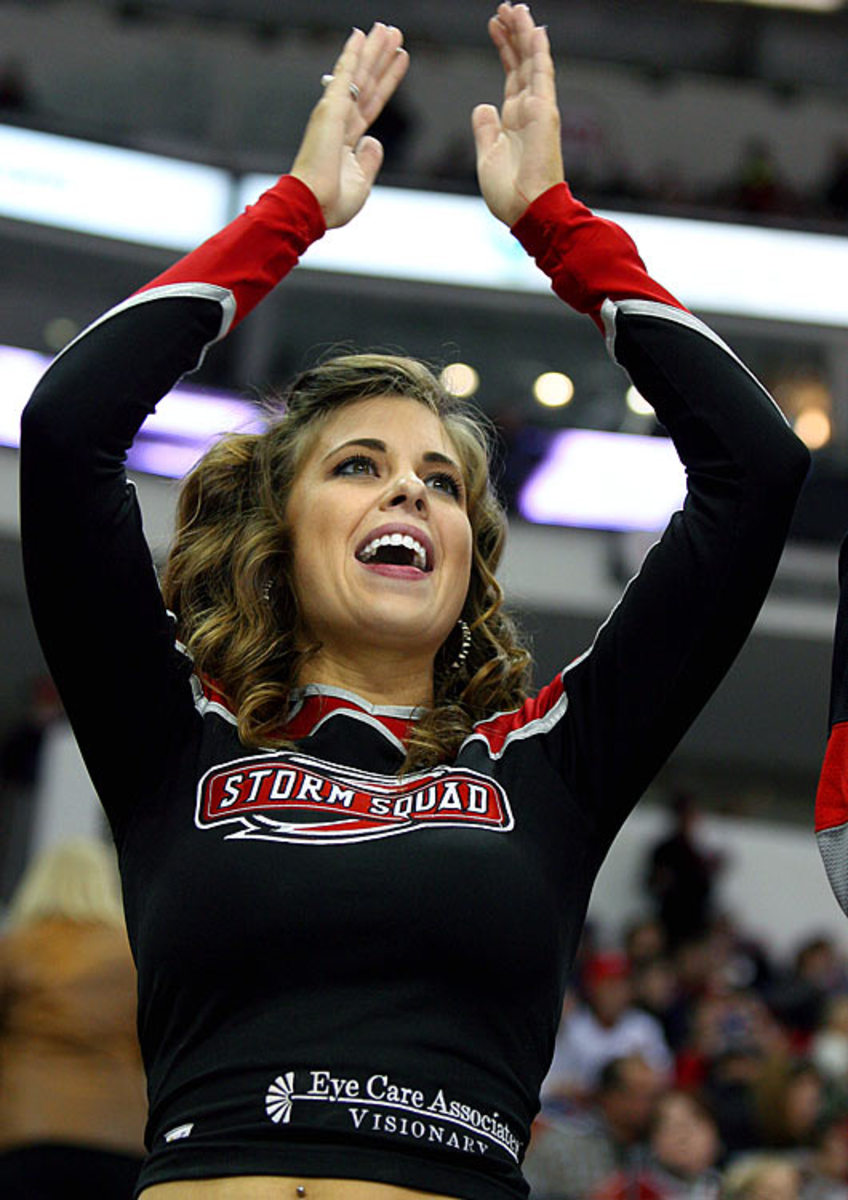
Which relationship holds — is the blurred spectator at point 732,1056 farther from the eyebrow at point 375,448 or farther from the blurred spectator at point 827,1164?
the eyebrow at point 375,448

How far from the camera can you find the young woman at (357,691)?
165 cm

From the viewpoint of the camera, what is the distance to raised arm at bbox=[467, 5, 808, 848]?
73.7 inches

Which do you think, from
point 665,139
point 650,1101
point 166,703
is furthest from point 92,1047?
point 665,139

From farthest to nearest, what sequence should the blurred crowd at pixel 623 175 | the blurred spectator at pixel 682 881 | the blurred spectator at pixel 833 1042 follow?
the blurred crowd at pixel 623 175
the blurred spectator at pixel 682 881
the blurred spectator at pixel 833 1042

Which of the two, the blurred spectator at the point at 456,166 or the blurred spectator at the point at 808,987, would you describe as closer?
the blurred spectator at the point at 808,987

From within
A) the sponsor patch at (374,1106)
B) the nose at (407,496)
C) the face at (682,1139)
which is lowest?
the sponsor patch at (374,1106)

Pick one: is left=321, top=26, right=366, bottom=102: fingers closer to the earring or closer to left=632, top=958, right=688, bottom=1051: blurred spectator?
the earring

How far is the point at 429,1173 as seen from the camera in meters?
1.60

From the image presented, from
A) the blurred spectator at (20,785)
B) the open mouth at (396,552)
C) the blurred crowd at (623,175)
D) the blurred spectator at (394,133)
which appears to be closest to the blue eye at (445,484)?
the open mouth at (396,552)

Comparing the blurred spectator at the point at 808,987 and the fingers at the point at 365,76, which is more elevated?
the blurred spectator at the point at 808,987

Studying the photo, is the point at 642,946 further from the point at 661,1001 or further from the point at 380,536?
the point at 380,536

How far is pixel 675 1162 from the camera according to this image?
16.8 ft

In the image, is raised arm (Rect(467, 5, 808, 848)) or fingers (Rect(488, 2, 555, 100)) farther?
fingers (Rect(488, 2, 555, 100))

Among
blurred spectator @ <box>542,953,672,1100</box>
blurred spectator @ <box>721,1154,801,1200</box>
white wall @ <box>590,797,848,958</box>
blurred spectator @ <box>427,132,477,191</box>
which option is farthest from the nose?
blurred spectator @ <box>427,132,477,191</box>
